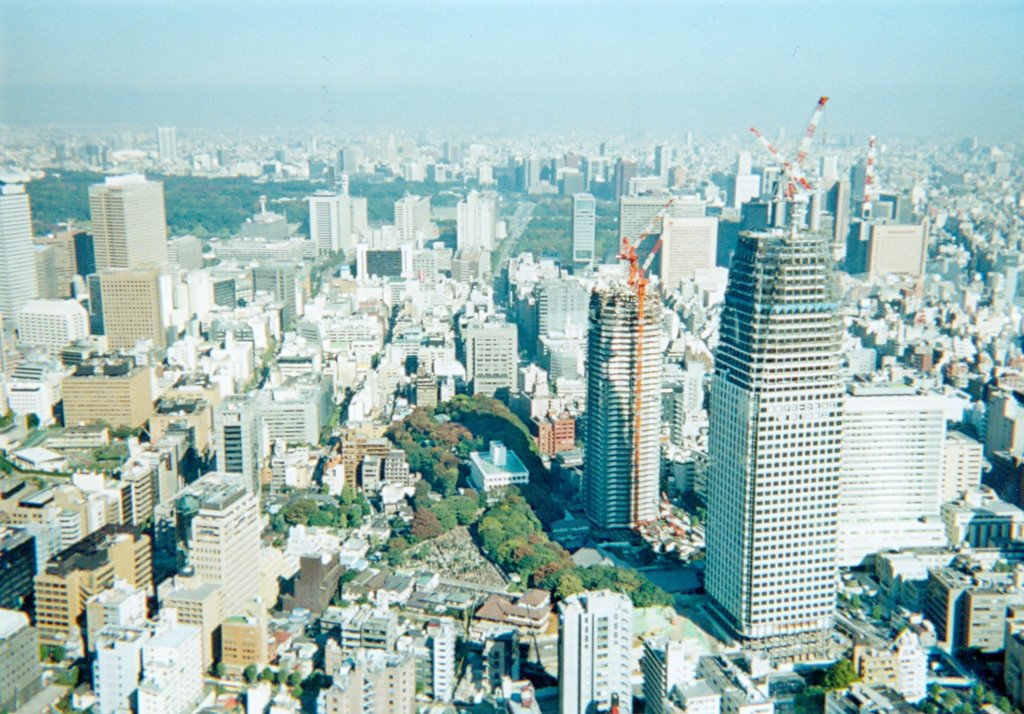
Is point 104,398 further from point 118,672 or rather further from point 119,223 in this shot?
point 119,223

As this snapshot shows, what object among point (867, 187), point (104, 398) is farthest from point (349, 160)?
point (104, 398)

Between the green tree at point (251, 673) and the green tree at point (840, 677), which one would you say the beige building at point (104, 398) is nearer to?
the green tree at point (251, 673)

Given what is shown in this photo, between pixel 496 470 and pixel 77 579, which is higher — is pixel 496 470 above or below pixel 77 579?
below

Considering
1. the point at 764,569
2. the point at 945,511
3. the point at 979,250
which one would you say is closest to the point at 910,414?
the point at 945,511

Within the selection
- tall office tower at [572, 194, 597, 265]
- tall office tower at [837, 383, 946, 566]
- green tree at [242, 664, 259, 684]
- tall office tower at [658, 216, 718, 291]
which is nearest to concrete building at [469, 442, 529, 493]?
tall office tower at [837, 383, 946, 566]

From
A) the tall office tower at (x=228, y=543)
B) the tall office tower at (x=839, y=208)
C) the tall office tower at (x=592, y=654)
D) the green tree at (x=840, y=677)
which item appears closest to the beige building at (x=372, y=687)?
the tall office tower at (x=592, y=654)

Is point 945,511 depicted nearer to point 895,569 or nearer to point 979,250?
point 895,569
